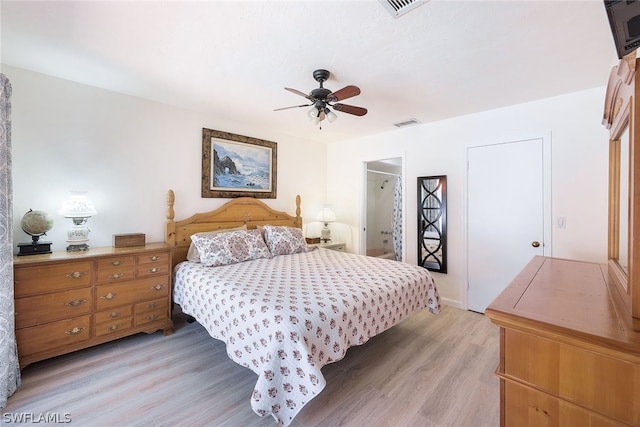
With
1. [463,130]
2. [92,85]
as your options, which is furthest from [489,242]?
[92,85]

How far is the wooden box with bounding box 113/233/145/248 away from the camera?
269cm

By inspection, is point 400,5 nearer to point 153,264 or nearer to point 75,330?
point 153,264

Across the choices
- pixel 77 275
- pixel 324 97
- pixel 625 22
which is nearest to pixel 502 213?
pixel 324 97

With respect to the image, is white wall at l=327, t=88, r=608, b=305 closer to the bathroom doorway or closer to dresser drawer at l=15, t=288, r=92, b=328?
the bathroom doorway

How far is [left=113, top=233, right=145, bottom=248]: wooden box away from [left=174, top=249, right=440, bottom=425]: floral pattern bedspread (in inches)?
18.8

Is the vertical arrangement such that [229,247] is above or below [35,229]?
below

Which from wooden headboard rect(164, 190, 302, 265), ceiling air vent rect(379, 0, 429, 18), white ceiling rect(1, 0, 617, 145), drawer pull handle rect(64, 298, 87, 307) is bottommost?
drawer pull handle rect(64, 298, 87, 307)

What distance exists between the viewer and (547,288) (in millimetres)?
1344

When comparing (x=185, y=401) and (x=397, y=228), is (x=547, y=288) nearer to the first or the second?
(x=185, y=401)

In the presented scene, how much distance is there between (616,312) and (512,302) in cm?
33

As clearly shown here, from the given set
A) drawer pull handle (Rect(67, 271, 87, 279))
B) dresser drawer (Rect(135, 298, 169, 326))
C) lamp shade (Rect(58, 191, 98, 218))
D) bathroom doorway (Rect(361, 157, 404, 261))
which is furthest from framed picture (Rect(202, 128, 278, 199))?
bathroom doorway (Rect(361, 157, 404, 261))

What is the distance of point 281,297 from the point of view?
1.94 meters

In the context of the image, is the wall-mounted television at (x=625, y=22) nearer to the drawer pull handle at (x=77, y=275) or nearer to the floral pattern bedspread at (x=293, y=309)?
the floral pattern bedspread at (x=293, y=309)

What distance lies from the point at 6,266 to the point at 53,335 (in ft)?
2.43
